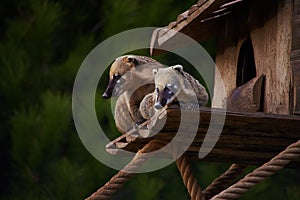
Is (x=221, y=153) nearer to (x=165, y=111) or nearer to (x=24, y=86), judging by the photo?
(x=165, y=111)

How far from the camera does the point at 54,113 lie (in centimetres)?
354

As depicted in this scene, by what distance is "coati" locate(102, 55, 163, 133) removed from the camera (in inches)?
83.5

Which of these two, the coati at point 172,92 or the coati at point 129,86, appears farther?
the coati at point 129,86

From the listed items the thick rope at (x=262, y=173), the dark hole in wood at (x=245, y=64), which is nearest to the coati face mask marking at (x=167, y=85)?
the thick rope at (x=262, y=173)

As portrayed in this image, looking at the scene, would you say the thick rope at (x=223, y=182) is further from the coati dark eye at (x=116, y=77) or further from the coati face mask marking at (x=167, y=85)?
the coati face mask marking at (x=167, y=85)

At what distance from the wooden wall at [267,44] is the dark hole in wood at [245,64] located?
0.5 inches

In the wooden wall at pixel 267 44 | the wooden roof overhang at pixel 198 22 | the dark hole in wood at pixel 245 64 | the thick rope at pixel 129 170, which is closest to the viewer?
the thick rope at pixel 129 170

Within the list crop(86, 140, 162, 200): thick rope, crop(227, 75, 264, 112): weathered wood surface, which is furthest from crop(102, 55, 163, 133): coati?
crop(227, 75, 264, 112): weathered wood surface

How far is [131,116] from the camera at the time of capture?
83.7 inches

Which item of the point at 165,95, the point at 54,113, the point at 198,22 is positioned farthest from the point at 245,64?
the point at 54,113

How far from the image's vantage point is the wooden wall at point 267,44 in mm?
2074

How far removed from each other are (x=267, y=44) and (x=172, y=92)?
43 centimetres

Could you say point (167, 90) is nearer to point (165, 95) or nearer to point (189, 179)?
point (165, 95)

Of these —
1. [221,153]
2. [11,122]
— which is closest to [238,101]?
[221,153]
